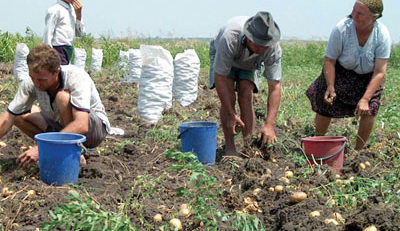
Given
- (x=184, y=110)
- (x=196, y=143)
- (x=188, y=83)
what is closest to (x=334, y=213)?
(x=196, y=143)

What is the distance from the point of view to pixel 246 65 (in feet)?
14.5

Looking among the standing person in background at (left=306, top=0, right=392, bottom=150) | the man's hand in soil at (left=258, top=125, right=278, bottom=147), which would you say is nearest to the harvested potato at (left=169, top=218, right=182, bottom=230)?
the man's hand in soil at (left=258, top=125, right=278, bottom=147)

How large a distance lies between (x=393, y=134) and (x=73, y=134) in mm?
3682

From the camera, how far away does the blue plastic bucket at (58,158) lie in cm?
326

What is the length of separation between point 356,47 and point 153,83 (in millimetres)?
2559

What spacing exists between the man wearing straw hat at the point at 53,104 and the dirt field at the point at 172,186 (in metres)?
0.27

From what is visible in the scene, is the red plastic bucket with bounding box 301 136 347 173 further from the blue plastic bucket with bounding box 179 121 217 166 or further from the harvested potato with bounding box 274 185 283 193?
the harvested potato with bounding box 274 185 283 193

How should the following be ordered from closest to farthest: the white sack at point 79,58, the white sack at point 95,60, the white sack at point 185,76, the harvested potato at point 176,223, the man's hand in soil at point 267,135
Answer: the harvested potato at point 176,223
the man's hand in soil at point 267,135
the white sack at point 185,76
the white sack at point 79,58
the white sack at point 95,60

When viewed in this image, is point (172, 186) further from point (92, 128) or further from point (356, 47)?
point (356, 47)

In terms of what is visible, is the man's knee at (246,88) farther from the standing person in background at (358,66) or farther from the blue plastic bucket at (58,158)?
the blue plastic bucket at (58,158)

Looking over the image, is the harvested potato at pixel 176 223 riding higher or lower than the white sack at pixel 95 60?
higher

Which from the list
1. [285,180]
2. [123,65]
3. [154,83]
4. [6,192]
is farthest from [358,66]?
[123,65]

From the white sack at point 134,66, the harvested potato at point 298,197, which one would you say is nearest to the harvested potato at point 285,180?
the harvested potato at point 298,197

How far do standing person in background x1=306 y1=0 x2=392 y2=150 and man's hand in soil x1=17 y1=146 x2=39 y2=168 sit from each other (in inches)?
100
